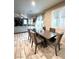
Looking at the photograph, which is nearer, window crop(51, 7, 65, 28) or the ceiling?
window crop(51, 7, 65, 28)

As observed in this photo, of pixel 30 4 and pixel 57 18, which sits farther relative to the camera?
pixel 30 4

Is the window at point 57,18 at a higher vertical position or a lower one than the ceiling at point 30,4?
lower

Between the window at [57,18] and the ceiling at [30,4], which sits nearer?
the window at [57,18]

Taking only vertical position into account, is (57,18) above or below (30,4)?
below

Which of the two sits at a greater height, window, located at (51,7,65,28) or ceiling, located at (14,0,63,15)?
ceiling, located at (14,0,63,15)
